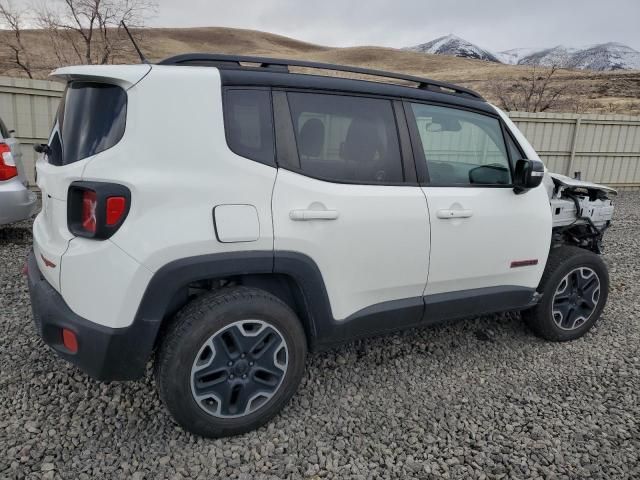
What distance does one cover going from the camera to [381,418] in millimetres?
2604

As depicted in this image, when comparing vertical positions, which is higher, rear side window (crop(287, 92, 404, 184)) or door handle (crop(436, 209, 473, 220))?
rear side window (crop(287, 92, 404, 184))

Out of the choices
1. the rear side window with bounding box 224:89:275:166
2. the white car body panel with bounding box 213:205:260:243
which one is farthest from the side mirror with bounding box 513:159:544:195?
the white car body panel with bounding box 213:205:260:243

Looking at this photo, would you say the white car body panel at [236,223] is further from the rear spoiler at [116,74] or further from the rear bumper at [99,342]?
the rear spoiler at [116,74]

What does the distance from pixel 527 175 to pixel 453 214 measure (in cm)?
60

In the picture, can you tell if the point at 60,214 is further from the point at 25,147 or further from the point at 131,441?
the point at 25,147

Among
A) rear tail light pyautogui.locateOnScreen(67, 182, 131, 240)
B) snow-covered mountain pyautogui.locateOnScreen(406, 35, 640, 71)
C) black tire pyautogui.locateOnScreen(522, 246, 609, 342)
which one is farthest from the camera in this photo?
snow-covered mountain pyautogui.locateOnScreen(406, 35, 640, 71)

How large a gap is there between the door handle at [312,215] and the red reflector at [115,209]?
737 mm

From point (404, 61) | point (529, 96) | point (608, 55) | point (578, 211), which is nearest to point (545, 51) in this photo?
point (608, 55)

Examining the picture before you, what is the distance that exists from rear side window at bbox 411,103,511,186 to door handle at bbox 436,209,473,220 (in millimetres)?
192

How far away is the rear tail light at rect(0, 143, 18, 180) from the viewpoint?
15.3ft

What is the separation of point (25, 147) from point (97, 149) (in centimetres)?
710

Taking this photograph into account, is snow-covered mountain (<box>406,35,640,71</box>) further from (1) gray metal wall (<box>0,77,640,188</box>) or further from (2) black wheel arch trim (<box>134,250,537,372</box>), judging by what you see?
(2) black wheel arch trim (<box>134,250,537,372</box>)

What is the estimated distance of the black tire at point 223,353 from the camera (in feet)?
7.03

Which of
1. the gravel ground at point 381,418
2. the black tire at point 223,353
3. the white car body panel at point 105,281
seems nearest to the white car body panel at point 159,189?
the white car body panel at point 105,281
